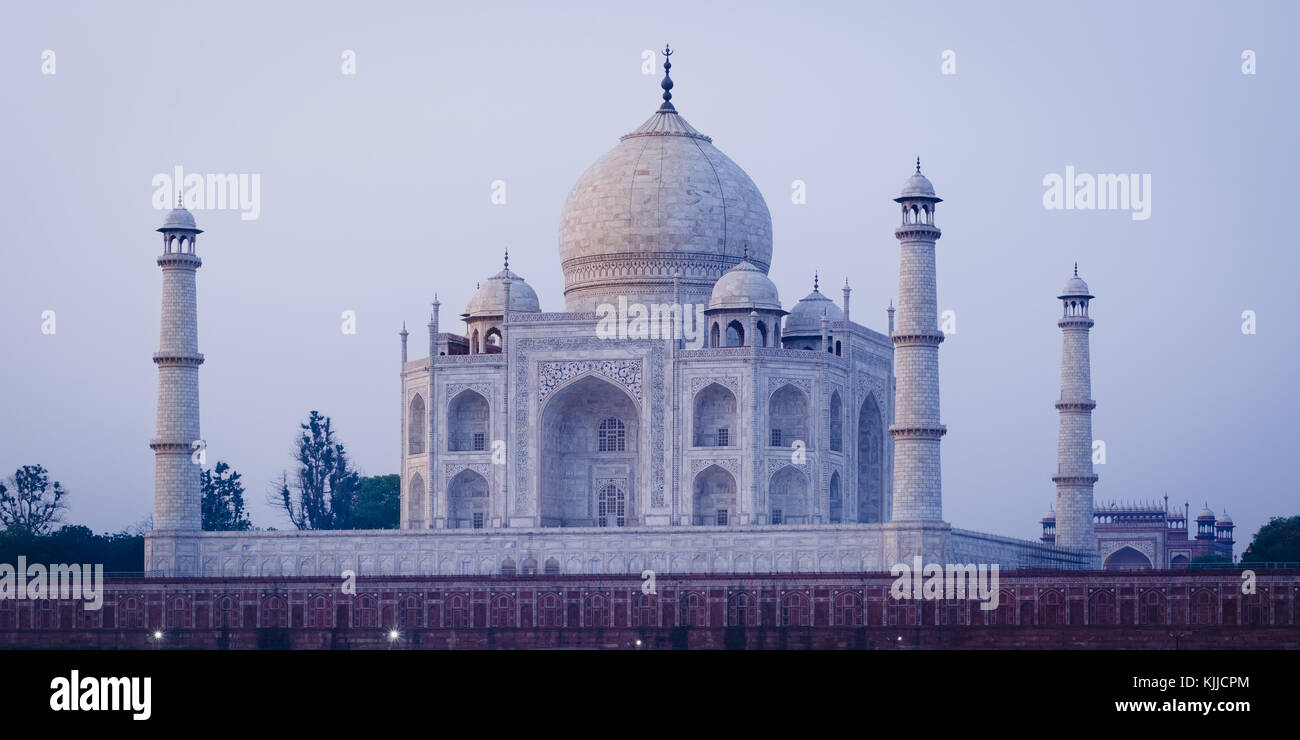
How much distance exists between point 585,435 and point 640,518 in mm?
2842

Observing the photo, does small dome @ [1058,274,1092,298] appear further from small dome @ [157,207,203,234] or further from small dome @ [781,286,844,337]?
small dome @ [157,207,203,234]

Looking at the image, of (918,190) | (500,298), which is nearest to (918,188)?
(918,190)

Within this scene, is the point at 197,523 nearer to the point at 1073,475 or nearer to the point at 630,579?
the point at 630,579

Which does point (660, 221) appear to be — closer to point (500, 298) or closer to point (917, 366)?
point (500, 298)

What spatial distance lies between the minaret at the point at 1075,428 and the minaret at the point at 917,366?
23.8ft

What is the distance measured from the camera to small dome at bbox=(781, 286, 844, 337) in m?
51.4

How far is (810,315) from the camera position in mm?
51562

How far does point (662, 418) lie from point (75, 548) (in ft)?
44.8

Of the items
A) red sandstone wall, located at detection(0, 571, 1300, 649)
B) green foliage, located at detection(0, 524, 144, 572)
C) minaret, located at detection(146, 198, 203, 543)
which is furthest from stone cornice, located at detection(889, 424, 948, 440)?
green foliage, located at detection(0, 524, 144, 572)

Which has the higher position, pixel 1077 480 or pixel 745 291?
pixel 745 291

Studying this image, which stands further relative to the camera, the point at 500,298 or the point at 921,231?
the point at 500,298

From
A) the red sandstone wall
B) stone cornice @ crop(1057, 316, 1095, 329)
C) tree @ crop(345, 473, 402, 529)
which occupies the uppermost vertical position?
stone cornice @ crop(1057, 316, 1095, 329)

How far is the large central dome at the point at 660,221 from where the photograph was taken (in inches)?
2062
